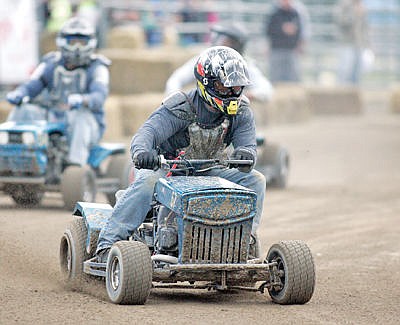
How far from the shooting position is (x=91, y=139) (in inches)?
446

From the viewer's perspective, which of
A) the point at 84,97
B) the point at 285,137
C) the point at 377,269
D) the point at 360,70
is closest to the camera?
the point at 377,269

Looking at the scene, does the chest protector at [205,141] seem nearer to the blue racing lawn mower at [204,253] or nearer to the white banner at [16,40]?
the blue racing lawn mower at [204,253]

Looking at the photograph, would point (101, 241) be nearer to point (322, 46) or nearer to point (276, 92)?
point (276, 92)

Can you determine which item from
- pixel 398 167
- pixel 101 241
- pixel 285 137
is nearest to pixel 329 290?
pixel 101 241

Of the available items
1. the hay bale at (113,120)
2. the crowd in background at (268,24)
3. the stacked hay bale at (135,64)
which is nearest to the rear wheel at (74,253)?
the hay bale at (113,120)

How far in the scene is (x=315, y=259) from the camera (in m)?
8.57

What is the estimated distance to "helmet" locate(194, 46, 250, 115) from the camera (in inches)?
264

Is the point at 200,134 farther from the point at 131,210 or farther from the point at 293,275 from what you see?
the point at 293,275

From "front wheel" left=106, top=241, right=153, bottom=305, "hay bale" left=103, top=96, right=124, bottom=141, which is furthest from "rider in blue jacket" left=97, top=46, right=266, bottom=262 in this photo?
"hay bale" left=103, top=96, right=124, bottom=141

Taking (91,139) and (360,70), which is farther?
(360,70)

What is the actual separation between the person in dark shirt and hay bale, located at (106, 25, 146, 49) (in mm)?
3250

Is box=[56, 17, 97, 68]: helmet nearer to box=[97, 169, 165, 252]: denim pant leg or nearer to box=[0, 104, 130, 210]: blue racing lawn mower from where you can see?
box=[0, 104, 130, 210]: blue racing lawn mower

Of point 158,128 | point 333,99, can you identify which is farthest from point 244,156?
point 333,99

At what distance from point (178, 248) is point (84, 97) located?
4.91 m
